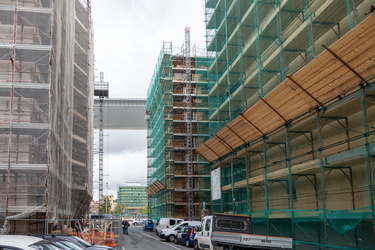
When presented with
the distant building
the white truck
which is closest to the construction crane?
the white truck

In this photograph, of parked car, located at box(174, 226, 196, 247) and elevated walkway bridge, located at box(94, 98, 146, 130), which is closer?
parked car, located at box(174, 226, 196, 247)

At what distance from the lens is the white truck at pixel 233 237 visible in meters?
13.2

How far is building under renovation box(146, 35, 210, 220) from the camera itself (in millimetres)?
47594

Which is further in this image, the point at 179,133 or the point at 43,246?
the point at 179,133

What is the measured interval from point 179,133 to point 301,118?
33.1m

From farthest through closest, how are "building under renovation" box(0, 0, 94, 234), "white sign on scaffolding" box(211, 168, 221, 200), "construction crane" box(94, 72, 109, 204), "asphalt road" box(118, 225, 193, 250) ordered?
1. "construction crane" box(94, 72, 109, 204)
2. "white sign on scaffolding" box(211, 168, 221, 200)
3. "asphalt road" box(118, 225, 193, 250)
4. "building under renovation" box(0, 0, 94, 234)

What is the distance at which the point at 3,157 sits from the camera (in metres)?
20.9

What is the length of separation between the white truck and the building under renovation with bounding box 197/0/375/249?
2.86 meters

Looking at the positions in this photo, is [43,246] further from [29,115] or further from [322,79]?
[29,115]

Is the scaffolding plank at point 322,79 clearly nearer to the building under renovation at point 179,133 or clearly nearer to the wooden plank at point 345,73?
the wooden plank at point 345,73

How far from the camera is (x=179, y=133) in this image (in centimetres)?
5256

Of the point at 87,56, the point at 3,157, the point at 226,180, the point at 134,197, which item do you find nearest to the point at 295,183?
the point at 226,180

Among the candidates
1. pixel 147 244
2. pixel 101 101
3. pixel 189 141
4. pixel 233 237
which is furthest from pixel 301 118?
pixel 101 101

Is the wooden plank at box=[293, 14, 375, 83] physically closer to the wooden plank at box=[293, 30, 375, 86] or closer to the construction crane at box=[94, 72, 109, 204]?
the wooden plank at box=[293, 30, 375, 86]
